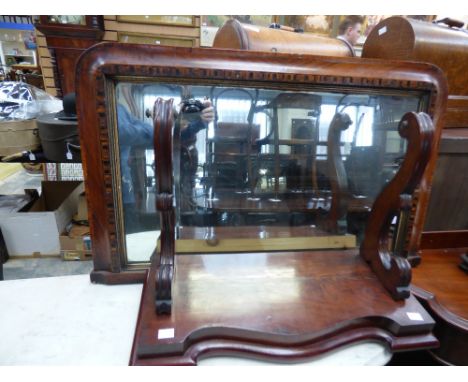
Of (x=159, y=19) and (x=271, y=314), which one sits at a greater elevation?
(x=159, y=19)

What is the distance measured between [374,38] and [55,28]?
5.65 feet

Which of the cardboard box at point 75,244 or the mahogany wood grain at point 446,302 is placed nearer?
the mahogany wood grain at point 446,302

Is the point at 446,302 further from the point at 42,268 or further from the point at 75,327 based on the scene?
the point at 42,268

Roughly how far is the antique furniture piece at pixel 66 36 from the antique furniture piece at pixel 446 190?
5.24 feet

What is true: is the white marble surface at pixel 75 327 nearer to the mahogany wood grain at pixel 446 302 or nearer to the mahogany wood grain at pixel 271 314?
the mahogany wood grain at pixel 271 314

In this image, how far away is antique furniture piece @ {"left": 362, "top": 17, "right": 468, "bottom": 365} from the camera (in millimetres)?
614

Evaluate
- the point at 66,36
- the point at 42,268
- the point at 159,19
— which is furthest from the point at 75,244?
the point at 159,19

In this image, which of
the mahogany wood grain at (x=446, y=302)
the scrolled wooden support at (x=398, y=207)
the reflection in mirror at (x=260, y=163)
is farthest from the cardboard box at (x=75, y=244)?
the mahogany wood grain at (x=446, y=302)

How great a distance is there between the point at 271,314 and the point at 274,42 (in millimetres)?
592

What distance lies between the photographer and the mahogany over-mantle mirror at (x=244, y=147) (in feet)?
1.76

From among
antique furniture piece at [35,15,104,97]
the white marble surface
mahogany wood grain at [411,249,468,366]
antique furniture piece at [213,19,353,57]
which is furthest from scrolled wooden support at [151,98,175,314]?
antique furniture piece at [35,15,104,97]

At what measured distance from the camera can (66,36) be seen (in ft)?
5.47
